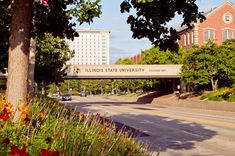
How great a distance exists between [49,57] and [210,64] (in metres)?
22.1

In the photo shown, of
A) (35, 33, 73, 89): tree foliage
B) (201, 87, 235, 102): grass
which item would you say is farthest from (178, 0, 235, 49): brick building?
(35, 33, 73, 89): tree foliage

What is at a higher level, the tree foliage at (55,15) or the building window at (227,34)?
the building window at (227,34)

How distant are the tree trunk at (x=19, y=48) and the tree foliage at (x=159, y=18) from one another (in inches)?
78.7

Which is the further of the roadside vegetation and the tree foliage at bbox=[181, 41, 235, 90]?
the tree foliage at bbox=[181, 41, 235, 90]

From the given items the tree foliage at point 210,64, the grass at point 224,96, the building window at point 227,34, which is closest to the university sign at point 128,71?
the tree foliage at point 210,64

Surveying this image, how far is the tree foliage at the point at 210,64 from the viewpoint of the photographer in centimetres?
4941

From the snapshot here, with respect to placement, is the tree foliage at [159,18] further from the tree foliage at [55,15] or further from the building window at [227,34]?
the building window at [227,34]

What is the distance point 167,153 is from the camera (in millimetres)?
12773

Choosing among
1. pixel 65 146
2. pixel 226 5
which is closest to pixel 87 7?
pixel 65 146

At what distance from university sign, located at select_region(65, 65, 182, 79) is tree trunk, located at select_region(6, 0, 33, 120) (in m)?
54.4

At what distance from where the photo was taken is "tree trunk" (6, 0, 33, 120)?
21.8 feet

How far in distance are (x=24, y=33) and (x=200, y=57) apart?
149ft

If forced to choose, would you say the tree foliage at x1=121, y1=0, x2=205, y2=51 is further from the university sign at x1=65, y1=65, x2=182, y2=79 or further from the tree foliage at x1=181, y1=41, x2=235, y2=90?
the university sign at x1=65, y1=65, x2=182, y2=79

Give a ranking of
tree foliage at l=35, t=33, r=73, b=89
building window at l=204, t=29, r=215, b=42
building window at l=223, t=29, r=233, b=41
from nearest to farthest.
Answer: tree foliage at l=35, t=33, r=73, b=89, building window at l=204, t=29, r=215, b=42, building window at l=223, t=29, r=233, b=41
